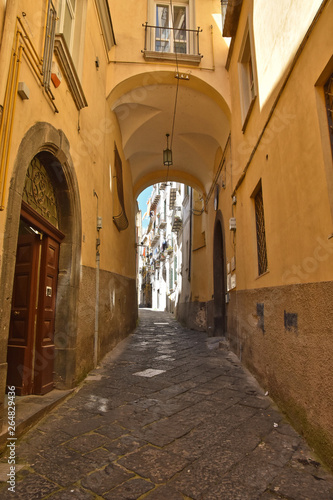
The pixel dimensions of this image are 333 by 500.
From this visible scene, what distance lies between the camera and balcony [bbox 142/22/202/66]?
7066 millimetres

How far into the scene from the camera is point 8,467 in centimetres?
223

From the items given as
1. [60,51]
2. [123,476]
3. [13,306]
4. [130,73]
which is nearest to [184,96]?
[130,73]

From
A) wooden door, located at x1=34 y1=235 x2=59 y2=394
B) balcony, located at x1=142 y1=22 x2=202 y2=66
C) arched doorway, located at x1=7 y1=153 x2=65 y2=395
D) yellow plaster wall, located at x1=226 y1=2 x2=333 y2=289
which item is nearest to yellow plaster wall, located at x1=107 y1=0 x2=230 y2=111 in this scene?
balcony, located at x1=142 y1=22 x2=202 y2=66

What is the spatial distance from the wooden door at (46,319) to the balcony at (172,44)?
5.09 metres

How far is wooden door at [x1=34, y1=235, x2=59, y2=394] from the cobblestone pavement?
42 cm

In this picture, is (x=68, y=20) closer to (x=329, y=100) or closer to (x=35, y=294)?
(x=35, y=294)

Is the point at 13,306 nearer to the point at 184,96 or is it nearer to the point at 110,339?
the point at 110,339

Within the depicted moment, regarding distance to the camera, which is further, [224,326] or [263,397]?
[224,326]

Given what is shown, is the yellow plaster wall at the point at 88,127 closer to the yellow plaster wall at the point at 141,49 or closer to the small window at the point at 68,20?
the small window at the point at 68,20

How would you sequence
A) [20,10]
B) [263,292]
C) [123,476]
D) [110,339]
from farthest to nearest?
[110,339] < [263,292] < [20,10] < [123,476]

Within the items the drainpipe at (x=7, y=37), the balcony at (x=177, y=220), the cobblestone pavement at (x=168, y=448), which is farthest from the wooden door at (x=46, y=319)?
the balcony at (x=177, y=220)

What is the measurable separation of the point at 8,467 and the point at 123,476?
791 mm

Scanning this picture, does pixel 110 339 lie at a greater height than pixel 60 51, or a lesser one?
lesser

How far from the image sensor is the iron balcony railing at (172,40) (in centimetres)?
732
